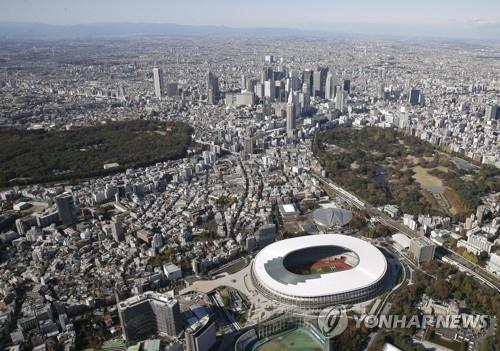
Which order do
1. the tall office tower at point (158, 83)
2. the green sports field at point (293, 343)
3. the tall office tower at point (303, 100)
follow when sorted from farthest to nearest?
the tall office tower at point (158, 83), the tall office tower at point (303, 100), the green sports field at point (293, 343)

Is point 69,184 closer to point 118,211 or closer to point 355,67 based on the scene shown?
point 118,211

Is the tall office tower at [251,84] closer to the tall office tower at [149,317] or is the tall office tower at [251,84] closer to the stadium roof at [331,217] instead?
the stadium roof at [331,217]

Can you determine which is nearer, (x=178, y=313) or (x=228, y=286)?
(x=178, y=313)

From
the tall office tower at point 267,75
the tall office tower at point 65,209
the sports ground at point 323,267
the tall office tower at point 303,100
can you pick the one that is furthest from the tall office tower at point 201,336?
the tall office tower at point 267,75

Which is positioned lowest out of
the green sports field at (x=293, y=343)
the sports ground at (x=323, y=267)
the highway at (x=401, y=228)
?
the green sports field at (x=293, y=343)

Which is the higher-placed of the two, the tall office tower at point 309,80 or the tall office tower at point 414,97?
the tall office tower at point 309,80

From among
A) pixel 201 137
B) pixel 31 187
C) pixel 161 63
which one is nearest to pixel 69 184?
pixel 31 187

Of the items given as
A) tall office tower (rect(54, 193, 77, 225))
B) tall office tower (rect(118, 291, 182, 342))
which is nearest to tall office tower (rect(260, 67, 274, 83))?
tall office tower (rect(54, 193, 77, 225))
